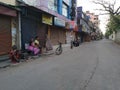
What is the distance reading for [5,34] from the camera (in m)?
17.5

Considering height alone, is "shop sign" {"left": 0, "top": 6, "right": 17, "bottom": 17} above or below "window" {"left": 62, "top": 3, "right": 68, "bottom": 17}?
below

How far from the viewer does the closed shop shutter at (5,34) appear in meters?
16.8

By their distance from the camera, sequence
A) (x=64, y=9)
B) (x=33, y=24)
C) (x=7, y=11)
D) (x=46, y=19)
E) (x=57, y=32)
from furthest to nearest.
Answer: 1. (x=64, y=9)
2. (x=57, y=32)
3. (x=46, y=19)
4. (x=33, y=24)
5. (x=7, y=11)

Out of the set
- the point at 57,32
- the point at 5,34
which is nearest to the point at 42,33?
the point at 57,32

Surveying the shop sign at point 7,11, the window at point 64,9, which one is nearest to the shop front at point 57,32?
the window at point 64,9

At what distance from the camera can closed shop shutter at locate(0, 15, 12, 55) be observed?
16844 millimetres

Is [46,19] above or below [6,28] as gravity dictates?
above

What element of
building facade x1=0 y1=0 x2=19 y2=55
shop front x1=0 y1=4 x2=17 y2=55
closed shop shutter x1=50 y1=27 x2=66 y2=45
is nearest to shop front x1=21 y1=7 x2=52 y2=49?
building facade x1=0 y1=0 x2=19 y2=55

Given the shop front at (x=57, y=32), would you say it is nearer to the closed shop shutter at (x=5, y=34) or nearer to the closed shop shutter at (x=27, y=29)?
the closed shop shutter at (x=27, y=29)

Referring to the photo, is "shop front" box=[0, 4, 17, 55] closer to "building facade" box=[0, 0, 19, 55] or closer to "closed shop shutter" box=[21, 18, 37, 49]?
"building facade" box=[0, 0, 19, 55]

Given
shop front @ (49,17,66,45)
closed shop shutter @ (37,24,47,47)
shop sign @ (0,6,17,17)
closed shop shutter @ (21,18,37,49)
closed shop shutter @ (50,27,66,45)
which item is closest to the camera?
shop sign @ (0,6,17,17)

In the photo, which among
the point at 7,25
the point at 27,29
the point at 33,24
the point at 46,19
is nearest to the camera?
the point at 7,25

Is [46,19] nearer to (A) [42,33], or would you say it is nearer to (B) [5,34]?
(A) [42,33]

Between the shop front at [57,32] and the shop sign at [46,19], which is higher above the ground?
the shop sign at [46,19]
